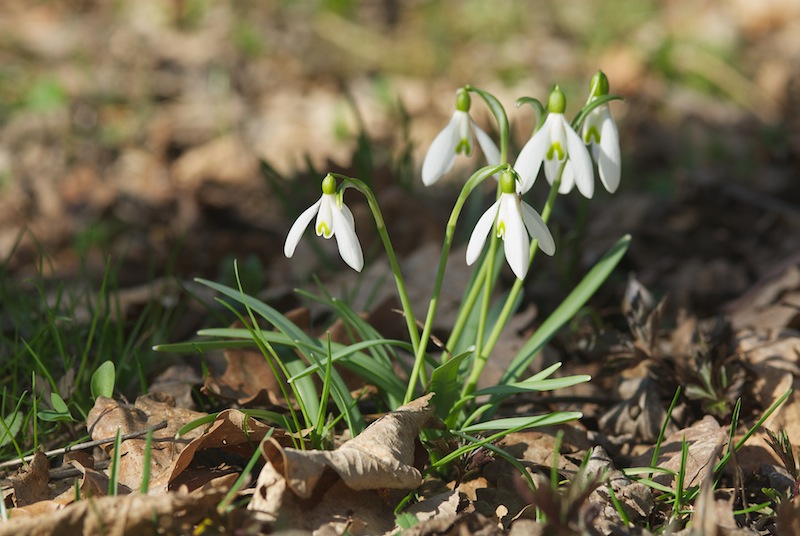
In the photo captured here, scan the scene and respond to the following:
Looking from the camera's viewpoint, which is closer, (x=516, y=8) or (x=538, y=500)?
(x=538, y=500)

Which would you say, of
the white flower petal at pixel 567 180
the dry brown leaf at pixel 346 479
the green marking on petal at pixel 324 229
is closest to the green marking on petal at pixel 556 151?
the white flower petal at pixel 567 180

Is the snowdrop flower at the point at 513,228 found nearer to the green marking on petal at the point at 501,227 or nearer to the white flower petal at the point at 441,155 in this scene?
the green marking on petal at the point at 501,227

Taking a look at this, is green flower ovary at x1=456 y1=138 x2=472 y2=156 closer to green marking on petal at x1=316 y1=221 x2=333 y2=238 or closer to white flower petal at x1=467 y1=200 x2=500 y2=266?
white flower petal at x1=467 y1=200 x2=500 y2=266

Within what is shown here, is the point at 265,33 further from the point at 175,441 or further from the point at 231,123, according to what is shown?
the point at 175,441

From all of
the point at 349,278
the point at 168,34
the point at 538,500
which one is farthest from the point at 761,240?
Answer: the point at 168,34

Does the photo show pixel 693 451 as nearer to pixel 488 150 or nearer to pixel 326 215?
pixel 488 150

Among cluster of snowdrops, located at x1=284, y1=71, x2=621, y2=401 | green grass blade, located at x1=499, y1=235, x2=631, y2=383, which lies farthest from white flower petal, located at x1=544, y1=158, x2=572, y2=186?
green grass blade, located at x1=499, y1=235, x2=631, y2=383

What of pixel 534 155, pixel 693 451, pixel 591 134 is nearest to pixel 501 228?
pixel 534 155
